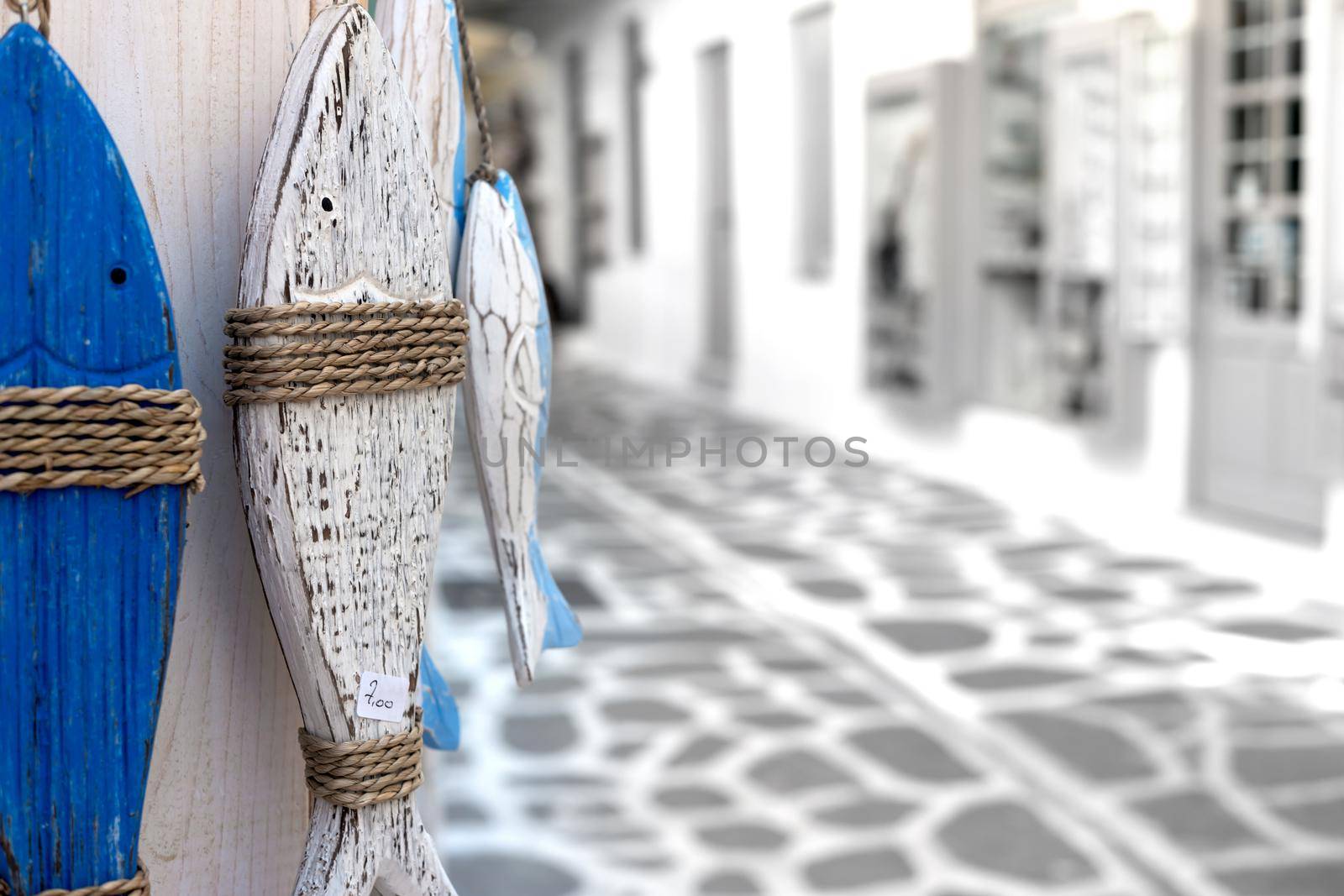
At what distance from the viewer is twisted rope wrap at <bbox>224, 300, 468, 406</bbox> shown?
66 cm

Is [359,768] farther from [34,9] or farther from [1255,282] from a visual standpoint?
[1255,282]

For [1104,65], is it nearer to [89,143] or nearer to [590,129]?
[89,143]

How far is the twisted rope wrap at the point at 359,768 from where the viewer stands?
2.29 ft

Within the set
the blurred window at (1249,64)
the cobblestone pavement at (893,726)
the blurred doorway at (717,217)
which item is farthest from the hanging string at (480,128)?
the blurred doorway at (717,217)

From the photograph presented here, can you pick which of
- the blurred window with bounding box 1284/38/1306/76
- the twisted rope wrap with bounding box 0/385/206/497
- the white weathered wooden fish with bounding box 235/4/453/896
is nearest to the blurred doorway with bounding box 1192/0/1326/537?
the blurred window with bounding box 1284/38/1306/76

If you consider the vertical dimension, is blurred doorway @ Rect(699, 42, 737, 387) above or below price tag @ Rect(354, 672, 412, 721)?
above

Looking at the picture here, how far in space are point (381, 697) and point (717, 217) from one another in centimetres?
946

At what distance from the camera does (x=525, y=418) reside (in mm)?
815

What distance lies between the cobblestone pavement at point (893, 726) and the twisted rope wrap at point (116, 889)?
3.82 ft

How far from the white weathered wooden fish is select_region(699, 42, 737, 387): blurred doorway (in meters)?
8.58

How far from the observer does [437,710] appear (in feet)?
2.67

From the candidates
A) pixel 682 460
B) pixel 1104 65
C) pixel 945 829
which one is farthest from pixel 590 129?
pixel 945 829

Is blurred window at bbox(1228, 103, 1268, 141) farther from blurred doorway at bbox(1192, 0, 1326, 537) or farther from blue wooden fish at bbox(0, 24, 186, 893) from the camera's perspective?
blue wooden fish at bbox(0, 24, 186, 893)

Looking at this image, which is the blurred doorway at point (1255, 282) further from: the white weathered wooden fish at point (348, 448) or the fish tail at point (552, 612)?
the white weathered wooden fish at point (348, 448)
